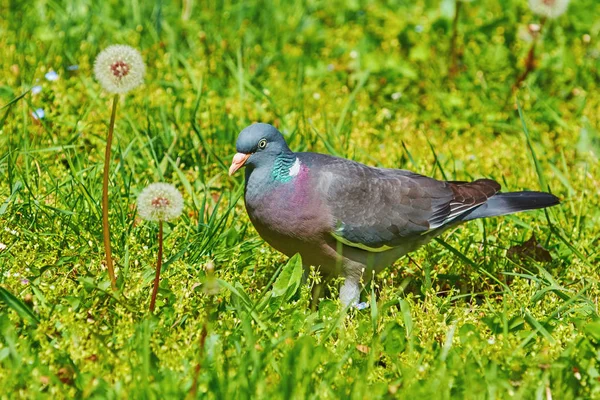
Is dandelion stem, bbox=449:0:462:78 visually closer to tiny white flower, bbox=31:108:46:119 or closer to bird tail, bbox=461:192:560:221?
bird tail, bbox=461:192:560:221

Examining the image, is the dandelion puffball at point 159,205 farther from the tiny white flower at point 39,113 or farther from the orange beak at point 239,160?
the tiny white flower at point 39,113

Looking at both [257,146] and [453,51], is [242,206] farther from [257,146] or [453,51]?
[453,51]

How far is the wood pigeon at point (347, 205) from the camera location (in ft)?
11.9

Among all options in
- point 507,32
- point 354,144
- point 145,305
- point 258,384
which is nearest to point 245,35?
point 354,144

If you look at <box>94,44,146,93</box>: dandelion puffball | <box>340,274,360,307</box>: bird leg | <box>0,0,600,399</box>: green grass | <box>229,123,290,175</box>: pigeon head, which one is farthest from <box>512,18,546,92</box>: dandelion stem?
<box>94,44,146,93</box>: dandelion puffball

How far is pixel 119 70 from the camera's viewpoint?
295cm

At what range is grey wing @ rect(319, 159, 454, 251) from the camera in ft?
12.3

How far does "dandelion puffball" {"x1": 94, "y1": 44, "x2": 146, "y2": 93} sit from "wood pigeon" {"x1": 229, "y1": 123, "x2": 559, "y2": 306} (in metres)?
0.75

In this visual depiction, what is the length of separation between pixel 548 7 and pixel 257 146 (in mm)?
Answer: 2738

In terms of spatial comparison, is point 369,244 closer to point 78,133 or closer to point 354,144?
point 354,144

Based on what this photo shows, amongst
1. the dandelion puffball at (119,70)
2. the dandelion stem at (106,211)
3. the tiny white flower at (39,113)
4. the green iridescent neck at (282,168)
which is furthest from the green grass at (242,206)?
the dandelion puffball at (119,70)

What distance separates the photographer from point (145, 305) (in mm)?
3266

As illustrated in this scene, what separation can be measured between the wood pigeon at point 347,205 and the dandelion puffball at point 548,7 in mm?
1923

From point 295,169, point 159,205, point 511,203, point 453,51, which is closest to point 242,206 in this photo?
point 295,169
